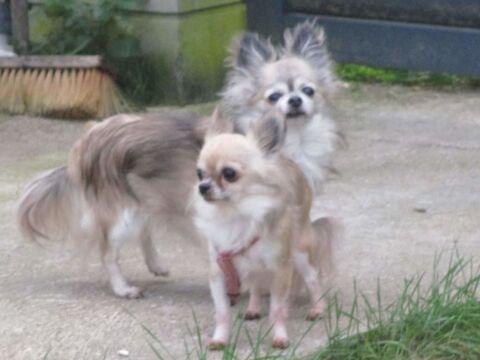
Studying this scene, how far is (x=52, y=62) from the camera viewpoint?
805 cm

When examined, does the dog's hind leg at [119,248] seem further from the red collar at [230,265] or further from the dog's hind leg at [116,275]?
the red collar at [230,265]

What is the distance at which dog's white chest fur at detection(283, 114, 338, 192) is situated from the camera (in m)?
4.68

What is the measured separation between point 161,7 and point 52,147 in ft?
4.51

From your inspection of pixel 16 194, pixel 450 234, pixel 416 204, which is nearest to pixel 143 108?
pixel 16 194

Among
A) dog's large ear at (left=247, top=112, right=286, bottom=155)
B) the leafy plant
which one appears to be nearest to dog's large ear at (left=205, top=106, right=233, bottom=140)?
dog's large ear at (left=247, top=112, right=286, bottom=155)

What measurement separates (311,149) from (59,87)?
3591 millimetres

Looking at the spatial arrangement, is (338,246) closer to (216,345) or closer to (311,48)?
(311,48)

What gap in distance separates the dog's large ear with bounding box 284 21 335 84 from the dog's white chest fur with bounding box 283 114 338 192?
0.37 metres

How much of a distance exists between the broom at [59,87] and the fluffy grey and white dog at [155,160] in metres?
3.00

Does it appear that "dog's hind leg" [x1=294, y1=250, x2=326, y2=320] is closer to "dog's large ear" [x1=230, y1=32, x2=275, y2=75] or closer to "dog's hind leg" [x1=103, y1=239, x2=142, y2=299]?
"dog's hind leg" [x1=103, y1=239, x2=142, y2=299]

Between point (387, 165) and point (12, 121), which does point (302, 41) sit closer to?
point (387, 165)

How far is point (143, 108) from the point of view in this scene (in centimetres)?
812

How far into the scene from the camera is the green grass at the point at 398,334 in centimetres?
405

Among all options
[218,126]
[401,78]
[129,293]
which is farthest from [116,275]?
[401,78]
